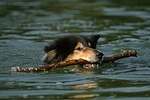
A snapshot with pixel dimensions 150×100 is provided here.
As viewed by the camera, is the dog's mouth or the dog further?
the dog

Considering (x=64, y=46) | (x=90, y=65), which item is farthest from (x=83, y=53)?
(x=64, y=46)

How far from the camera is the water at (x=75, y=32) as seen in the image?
8500 mm

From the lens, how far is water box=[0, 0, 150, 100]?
8.50m

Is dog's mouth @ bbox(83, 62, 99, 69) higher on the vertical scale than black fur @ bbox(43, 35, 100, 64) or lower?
lower

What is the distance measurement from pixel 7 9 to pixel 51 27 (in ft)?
18.7

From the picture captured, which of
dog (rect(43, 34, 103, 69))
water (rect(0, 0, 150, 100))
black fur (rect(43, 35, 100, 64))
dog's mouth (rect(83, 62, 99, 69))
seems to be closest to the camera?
water (rect(0, 0, 150, 100))

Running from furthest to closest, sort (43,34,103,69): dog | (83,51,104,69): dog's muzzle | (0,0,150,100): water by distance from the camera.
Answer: (43,34,103,69): dog
(83,51,104,69): dog's muzzle
(0,0,150,100): water

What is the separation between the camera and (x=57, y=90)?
8.50m

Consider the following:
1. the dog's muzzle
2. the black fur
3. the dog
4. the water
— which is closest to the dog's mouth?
the dog's muzzle

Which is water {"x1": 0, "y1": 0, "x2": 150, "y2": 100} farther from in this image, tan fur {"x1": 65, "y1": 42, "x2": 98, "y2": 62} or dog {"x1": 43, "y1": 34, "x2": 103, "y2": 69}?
dog {"x1": 43, "y1": 34, "x2": 103, "y2": 69}

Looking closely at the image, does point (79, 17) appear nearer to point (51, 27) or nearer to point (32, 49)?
point (51, 27)

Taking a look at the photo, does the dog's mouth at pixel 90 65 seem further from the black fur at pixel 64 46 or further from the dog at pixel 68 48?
the black fur at pixel 64 46

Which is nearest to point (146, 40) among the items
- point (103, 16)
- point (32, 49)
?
point (32, 49)

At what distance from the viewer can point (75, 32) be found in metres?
16.7
